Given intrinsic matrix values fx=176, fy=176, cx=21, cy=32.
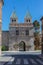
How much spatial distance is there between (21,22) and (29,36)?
4.08 meters

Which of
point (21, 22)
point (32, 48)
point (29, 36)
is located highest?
point (21, 22)

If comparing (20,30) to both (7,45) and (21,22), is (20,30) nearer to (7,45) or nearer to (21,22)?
(21,22)

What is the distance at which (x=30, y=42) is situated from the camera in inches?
1726

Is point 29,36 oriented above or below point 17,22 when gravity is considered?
below

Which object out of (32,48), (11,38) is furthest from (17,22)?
(32,48)

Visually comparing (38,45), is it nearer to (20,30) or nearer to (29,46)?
(29,46)

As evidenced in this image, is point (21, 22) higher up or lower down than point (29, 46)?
higher up

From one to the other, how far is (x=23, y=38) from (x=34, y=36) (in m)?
4.12

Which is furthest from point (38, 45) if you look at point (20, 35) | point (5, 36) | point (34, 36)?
point (5, 36)

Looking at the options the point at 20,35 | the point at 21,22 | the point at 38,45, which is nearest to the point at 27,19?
the point at 21,22

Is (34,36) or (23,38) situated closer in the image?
(23,38)

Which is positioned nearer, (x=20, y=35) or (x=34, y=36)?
(x=20, y=35)

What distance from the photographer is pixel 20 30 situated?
44.0 meters

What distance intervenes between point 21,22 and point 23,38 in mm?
4084
